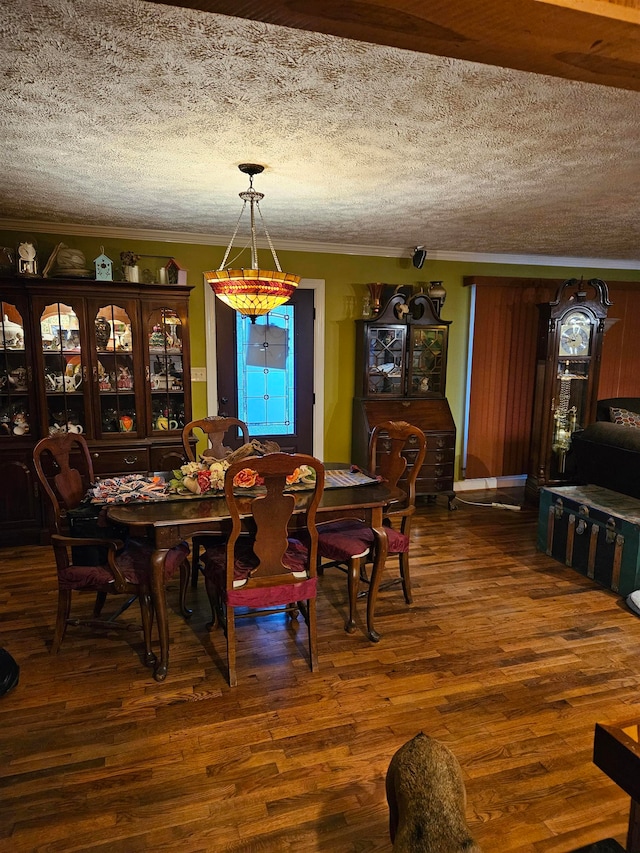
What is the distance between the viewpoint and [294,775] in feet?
6.49

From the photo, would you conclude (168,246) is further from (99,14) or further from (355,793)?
(355,793)

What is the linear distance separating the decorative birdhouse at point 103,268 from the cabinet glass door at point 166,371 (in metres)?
0.44

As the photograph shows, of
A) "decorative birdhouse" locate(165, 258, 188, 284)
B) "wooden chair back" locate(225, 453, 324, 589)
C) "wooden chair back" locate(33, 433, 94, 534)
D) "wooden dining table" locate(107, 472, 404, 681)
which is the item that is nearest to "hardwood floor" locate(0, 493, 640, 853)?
"wooden dining table" locate(107, 472, 404, 681)

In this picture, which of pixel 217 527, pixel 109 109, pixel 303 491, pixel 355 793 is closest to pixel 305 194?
pixel 109 109

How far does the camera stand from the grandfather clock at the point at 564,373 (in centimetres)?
516

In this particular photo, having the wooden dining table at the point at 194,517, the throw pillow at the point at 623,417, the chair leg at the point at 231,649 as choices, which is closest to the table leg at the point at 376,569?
the wooden dining table at the point at 194,517

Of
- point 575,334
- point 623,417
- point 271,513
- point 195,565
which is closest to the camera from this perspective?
point 271,513

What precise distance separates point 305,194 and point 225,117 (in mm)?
1224

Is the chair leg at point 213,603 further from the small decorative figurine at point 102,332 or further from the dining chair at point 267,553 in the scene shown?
the small decorative figurine at point 102,332

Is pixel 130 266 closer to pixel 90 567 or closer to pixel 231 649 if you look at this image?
pixel 90 567

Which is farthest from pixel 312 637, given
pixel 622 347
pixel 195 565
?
pixel 622 347

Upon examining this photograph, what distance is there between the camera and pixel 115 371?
14.3ft

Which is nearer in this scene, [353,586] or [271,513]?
[271,513]

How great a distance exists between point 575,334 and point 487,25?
494cm
